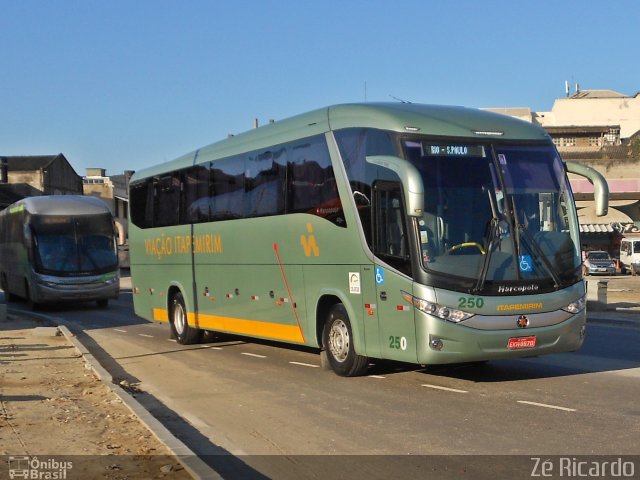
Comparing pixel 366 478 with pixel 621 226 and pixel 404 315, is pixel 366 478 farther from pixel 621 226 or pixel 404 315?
pixel 621 226

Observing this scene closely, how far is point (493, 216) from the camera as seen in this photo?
12.0 metres

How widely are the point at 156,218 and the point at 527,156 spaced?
453 inches

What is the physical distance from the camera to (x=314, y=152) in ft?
47.2

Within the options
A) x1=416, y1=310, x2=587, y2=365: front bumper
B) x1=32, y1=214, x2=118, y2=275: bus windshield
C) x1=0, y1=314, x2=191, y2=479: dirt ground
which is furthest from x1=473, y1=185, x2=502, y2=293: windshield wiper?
x1=32, y1=214, x2=118, y2=275: bus windshield

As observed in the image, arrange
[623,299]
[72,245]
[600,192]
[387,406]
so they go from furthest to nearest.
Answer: [72,245] → [623,299] → [600,192] → [387,406]

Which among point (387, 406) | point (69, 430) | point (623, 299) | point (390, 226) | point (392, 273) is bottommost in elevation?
point (623, 299)

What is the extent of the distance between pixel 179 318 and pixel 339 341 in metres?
7.82

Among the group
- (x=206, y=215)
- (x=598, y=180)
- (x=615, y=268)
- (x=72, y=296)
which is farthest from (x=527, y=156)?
(x=615, y=268)

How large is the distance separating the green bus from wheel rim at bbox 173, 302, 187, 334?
4936mm

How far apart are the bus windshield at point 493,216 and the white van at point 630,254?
4948cm

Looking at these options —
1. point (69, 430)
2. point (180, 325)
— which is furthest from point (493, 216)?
point (180, 325)

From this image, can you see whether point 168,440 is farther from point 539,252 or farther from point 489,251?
point 539,252

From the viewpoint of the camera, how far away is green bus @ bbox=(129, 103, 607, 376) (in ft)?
38.7

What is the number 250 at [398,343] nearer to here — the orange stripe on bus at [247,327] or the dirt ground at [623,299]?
the orange stripe on bus at [247,327]
